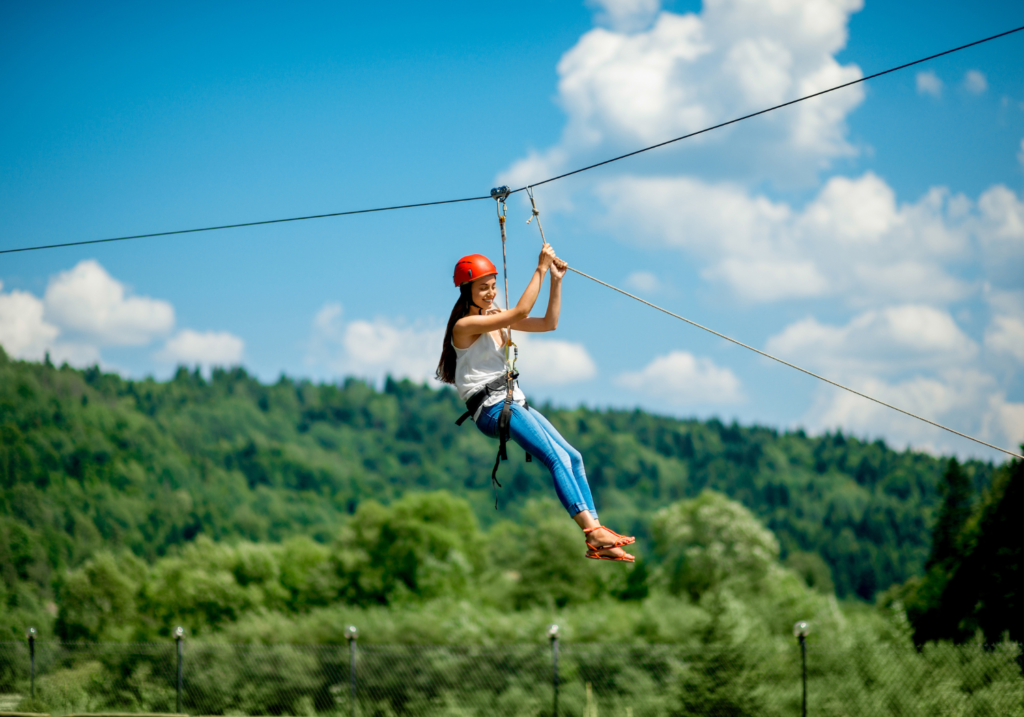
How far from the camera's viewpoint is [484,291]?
6156mm

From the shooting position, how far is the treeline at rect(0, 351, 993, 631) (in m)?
74.7

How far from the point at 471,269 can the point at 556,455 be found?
1423 mm

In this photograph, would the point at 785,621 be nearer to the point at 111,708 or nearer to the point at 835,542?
the point at 111,708

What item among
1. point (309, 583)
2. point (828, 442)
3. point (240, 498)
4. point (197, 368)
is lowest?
point (309, 583)

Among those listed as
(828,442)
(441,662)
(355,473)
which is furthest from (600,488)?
(441,662)

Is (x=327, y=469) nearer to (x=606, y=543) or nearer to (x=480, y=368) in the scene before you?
(x=480, y=368)

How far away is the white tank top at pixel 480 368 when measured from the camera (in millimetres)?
6047

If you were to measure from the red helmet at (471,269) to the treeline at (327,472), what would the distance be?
4065cm

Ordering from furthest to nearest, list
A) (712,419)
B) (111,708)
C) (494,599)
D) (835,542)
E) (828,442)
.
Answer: (712,419) → (828,442) → (835,542) → (494,599) → (111,708)

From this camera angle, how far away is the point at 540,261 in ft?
19.6

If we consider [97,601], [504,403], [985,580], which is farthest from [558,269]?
[97,601]

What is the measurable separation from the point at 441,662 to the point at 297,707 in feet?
12.0

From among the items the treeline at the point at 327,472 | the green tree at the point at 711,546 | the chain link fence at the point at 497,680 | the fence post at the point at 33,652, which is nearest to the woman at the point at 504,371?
the chain link fence at the point at 497,680

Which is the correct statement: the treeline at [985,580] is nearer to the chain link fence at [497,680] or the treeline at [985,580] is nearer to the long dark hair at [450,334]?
the chain link fence at [497,680]
